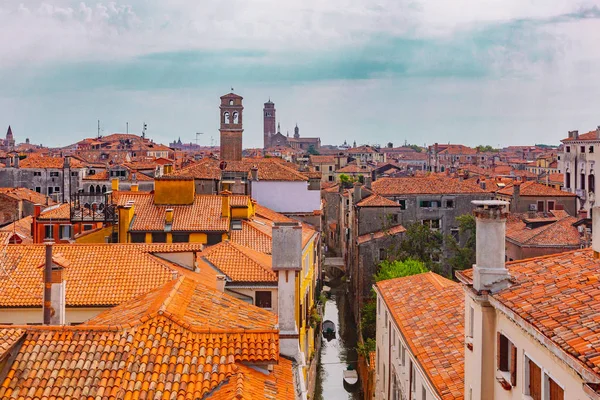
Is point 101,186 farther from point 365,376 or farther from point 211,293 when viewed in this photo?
point 211,293

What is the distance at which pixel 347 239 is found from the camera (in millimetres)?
51750

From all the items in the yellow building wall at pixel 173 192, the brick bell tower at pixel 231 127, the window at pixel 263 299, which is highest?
the brick bell tower at pixel 231 127

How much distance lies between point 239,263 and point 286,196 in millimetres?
22502

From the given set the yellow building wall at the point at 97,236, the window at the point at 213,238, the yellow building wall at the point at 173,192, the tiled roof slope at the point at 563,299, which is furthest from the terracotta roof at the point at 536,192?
the tiled roof slope at the point at 563,299

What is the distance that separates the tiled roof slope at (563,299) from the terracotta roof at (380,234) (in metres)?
27.4

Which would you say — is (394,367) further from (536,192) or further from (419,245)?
(536,192)

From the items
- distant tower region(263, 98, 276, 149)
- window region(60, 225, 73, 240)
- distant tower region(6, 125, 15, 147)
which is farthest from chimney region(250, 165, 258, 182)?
distant tower region(263, 98, 276, 149)

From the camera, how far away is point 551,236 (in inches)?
1298

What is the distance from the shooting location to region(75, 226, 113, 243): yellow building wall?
2581cm

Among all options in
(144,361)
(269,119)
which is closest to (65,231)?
(144,361)

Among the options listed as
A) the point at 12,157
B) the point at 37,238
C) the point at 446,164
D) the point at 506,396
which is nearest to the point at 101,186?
the point at 12,157

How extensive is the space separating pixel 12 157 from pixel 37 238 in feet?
125

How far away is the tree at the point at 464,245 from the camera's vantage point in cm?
3819

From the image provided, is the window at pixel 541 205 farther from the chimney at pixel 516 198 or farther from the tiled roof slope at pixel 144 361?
the tiled roof slope at pixel 144 361
